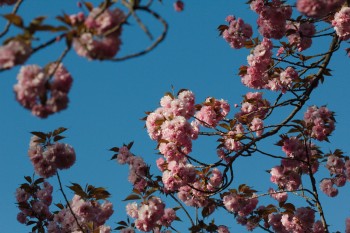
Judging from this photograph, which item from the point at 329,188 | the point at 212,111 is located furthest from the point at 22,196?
the point at 329,188

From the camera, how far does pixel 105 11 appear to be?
10.2ft

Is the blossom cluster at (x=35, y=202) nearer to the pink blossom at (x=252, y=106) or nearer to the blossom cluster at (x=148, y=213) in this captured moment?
the blossom cluster at (x=148, y=213)

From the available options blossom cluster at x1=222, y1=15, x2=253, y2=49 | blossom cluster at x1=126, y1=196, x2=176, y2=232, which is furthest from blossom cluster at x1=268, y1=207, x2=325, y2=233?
blossom cluster at x1=222, y1=15, x2=253, y2=49

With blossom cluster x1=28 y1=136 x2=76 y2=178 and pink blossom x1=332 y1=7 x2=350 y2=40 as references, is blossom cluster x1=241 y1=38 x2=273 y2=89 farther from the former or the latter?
blossom cluster x1=28 y1=136 x2=76 y2=178

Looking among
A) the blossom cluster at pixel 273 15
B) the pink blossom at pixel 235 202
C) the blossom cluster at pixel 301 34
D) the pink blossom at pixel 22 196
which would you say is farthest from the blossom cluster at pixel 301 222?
the pink blossom at pixel 22 196

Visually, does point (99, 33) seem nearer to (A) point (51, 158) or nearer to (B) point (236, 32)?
(A) point (51, 158)

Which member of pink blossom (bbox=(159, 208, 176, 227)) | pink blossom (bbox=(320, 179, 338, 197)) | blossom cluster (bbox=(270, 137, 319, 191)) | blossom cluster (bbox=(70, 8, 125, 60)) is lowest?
blossom cluster (bbox=(70, 8, 125, 60))

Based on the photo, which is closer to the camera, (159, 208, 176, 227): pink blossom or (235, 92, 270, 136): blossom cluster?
(159, 208, 176, 227): pink blossom

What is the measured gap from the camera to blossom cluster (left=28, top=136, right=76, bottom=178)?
5785mm

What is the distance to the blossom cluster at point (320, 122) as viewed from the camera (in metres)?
6.79

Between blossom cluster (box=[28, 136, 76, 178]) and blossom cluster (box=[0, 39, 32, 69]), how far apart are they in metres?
2.90

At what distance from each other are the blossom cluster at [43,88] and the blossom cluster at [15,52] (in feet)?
0.44

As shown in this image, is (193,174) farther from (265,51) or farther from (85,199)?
(265,51)

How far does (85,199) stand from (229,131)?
2098 mm
